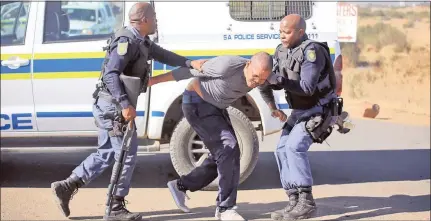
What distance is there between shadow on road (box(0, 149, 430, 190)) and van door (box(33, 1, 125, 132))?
1.19 feet

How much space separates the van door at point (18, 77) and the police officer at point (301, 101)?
2.24 meters

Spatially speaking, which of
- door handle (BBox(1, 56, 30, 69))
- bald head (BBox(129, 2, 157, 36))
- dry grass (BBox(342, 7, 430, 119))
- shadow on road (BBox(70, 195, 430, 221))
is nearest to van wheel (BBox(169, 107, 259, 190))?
shadow on road (BBox(70, 195, 430, 221))

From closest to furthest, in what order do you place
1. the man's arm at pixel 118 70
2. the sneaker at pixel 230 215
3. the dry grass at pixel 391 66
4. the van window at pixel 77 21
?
1. the man's arm at pixel 118 70
2. the sneaker at pixel 230 215
3. the van window at pixel 77 21
4. the dry grass at pixel 391 66

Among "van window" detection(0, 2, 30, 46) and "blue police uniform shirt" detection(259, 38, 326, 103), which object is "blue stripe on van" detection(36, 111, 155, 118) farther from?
"blue police uniform shirt" detection(259, 38, 326, 103)

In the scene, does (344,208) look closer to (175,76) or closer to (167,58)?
(175,76)

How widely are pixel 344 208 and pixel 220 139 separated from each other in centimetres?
150

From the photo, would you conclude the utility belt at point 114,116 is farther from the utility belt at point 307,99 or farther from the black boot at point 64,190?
the utility belt at point 307,99

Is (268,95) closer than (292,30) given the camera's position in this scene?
No

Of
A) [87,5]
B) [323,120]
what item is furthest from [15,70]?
[323,120]

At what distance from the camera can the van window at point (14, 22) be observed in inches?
292

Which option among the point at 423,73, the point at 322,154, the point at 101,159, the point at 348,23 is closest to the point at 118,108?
the point at 101,159

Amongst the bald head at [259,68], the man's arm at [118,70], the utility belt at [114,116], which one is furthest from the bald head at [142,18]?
the bald head at [259,68]

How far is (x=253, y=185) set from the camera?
8023mm

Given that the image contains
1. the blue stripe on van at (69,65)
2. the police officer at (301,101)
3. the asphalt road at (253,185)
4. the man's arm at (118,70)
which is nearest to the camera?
the man's arm at (118,70)
